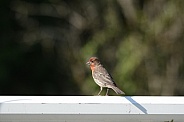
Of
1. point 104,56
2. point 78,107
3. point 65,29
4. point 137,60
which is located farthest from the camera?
point 65,29

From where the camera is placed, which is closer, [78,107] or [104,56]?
[78,107]

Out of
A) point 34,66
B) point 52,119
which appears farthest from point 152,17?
point 52,119

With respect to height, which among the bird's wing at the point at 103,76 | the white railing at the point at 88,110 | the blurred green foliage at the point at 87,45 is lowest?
the white railing at the point at 88,110

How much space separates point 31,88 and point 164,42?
291cm

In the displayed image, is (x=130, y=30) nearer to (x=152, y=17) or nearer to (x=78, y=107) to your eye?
(x=152, y=17)

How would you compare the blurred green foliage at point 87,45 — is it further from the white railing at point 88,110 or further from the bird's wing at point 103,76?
the white railing at point 88,110

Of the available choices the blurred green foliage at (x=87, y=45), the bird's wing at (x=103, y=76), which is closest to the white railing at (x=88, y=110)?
the bird's wing at (x=103, y=76)

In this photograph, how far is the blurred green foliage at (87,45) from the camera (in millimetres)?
10523

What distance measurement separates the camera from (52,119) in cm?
358

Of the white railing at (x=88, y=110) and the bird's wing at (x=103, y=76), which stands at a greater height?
the bird's wing at (x=103, y=76)

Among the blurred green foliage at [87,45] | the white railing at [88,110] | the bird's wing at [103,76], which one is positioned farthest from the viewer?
the blurred green foliage at [87,45]

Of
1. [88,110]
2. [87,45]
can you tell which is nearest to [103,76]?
[88,110]

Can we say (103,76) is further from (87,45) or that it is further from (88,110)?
(87,45)

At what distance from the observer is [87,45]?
1072cm
